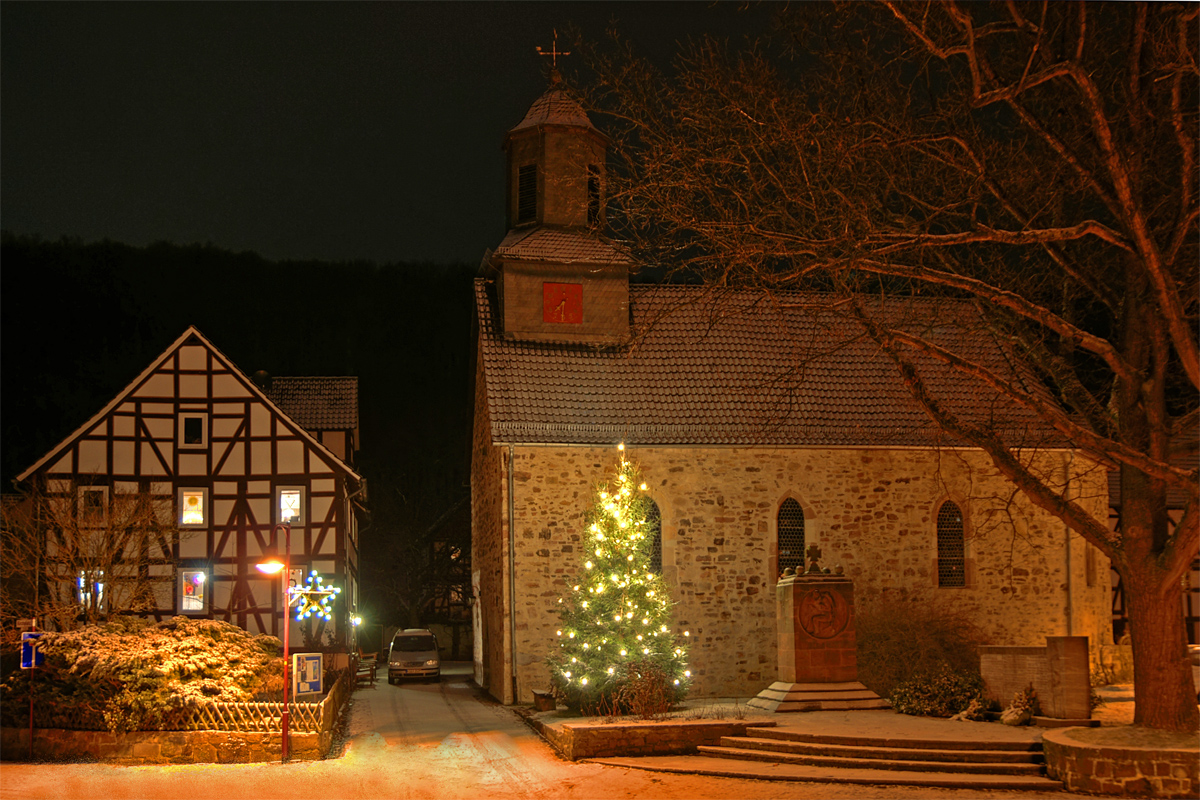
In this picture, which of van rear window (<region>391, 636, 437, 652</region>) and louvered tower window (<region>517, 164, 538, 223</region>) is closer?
louvered tower window (<region>517, 164, 538, 223</region>)

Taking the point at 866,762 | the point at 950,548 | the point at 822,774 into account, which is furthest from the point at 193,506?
the point at 866,762

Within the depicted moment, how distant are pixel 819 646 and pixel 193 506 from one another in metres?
13.7

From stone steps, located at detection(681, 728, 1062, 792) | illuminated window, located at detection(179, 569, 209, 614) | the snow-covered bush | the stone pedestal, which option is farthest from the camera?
illuminated window, located at detection(179, 569, 209, 614)

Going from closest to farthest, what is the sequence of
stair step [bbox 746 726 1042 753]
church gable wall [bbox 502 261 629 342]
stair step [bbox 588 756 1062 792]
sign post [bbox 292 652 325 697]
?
stair step [bbox 588 756 1062 792], stair step [bbox 746 726 1042 753], sign post [bbox 292 652 325 697], church gable wall [bbox 502 261 629 342]

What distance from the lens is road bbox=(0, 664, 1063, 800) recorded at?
10531 millimetres

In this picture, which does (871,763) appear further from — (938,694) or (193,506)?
(193,506)

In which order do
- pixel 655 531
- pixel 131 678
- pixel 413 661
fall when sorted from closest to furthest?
pixel 131 678
pixel 655 531
pixel 413 661

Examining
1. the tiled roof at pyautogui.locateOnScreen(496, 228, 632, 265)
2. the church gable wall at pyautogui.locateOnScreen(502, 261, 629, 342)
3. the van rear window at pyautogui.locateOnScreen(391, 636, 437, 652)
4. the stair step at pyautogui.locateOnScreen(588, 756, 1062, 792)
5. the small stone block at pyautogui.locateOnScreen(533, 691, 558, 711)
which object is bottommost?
the van rear window at pyautogui.locateOnScreen(391, 636, 437, 652)

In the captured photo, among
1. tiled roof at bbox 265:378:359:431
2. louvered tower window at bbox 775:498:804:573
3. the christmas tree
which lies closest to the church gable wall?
louvered tower window at bbox 775:498:804:573

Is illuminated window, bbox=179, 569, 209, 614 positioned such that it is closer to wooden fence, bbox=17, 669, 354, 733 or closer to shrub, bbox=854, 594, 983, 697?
wooden fence, bbox=17, 669, 354, 733

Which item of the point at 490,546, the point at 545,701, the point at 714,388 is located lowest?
the point at 545,701

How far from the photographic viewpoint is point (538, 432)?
18.2 m

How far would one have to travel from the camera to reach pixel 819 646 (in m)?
14.6

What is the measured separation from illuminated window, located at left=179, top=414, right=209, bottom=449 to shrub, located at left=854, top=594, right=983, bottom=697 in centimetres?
1363
